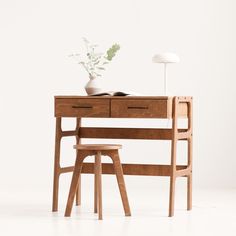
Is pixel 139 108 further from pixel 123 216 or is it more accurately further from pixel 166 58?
pixel 123 216

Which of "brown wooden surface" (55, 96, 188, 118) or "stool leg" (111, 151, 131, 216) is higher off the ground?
"brown wooden surface" (55, 96, 188, 118)

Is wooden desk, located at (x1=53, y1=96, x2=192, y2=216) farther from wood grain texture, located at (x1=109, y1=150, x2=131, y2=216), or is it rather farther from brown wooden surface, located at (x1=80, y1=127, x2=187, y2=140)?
wood grain texture, located at (x1=109, y1=150, x2=131, y2=216)

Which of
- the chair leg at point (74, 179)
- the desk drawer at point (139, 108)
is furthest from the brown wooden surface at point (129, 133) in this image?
the chair leg at point (74, 179)

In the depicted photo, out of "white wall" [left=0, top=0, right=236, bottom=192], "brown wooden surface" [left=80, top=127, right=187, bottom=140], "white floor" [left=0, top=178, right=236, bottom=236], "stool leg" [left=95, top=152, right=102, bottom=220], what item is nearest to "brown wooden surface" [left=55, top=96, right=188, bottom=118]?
"brown wooden surface" [left=80, top=127, right=187, bottom=140]

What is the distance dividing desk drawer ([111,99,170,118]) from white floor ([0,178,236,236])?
2.10ft

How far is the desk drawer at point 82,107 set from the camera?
18.4 feet

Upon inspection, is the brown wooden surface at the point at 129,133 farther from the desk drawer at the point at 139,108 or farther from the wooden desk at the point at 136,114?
the desk drawer at the point at 139,108

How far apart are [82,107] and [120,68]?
6.44ft

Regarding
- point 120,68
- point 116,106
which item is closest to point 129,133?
point 116,106

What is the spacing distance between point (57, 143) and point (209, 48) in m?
2.19

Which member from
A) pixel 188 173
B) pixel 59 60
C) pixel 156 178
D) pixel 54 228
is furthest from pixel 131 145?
pixel 54 228

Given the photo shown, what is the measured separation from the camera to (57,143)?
586 cm

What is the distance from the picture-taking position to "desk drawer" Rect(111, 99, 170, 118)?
5496mm

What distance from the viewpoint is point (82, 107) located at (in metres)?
5.67
